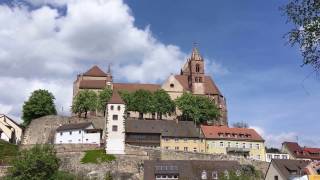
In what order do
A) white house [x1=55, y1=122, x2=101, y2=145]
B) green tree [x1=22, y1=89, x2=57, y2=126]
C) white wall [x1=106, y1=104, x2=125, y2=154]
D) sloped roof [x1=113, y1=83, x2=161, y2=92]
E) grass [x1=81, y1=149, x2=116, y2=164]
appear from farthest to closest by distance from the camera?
sloped roof [x1=113, y1=83, x2=161, y2=92]
green tree [x1=22, y1=89, x2=57, y2=126]
white house [x1=55, y1=122, x2=101, y2=145]
white wall [x1=106, y1=104, x2=125, y2=154]
grass [x1=81, y1=149, x2=116, y2=164]

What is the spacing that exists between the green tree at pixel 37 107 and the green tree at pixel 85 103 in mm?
5075

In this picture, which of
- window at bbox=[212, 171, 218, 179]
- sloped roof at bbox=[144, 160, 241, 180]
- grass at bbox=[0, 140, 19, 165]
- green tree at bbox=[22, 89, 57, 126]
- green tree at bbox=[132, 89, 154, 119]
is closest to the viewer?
sloped roof at bbox=[144, 160, 241, 180]

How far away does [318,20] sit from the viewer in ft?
49.8

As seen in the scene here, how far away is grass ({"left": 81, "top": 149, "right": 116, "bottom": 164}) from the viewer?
2766 inches

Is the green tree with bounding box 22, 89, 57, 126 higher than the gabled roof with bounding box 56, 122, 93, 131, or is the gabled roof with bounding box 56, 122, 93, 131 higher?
the green tree with bounding box 22, 89, 57, 126

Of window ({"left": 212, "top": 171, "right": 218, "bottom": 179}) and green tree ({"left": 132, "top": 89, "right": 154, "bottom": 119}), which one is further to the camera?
green tree ({"left": 132, "top": 89, "right": 154, "bottom": 119})

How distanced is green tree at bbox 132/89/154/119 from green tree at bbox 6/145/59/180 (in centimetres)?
4509

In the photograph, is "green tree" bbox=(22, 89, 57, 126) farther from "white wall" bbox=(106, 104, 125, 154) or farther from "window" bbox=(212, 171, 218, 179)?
"window" bbox=(212, 171, 218, 179)

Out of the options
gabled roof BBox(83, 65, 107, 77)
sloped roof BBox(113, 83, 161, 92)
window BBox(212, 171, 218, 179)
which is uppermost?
gabled roof BBox(83, 65, 107, 77)

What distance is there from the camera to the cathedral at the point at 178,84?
4471 inches

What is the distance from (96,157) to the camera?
7094cm

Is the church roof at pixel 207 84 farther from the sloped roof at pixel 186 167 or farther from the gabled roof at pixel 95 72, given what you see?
the sloped roof at pixel 186 167

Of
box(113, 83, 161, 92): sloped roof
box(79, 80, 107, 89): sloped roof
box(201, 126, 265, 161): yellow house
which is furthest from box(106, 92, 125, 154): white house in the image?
box(113, 83, 161, 92): sloped roof

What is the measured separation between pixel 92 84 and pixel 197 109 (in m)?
30.1
